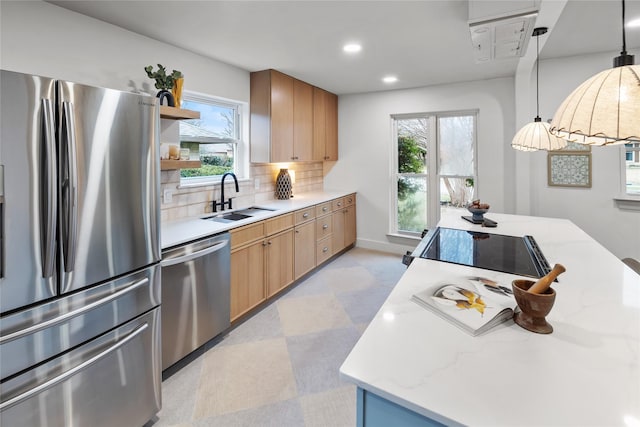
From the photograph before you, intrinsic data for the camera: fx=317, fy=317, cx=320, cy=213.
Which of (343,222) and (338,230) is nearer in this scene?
(338,230)

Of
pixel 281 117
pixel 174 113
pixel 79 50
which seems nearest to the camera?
pixel 79 50

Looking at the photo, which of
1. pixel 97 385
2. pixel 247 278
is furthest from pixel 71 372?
pixel 247 278

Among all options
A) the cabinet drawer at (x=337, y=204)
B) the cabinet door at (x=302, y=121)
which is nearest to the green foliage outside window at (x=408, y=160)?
the cabinet drawer at (x=337, y=204)

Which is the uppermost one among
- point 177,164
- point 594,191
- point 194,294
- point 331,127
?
point 331,127

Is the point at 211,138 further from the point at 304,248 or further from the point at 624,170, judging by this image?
the point at 624,170

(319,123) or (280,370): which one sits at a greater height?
(319,123)

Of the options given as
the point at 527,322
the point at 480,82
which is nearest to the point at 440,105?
the point at 480,82

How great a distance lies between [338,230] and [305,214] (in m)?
0.98

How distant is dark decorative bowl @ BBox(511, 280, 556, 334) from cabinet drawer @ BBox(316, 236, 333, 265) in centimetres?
297

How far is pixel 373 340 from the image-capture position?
94cm

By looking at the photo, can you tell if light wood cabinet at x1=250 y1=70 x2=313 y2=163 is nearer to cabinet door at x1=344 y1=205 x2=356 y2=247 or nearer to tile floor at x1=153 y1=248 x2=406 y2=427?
cabinet door at x1=344 y1=205 x2=356 y2=247

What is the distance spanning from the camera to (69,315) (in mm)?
1318

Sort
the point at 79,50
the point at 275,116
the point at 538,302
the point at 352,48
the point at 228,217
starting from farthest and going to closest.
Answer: the point at 275,116
the point at 228,217
the point at 352,48
the point at 79,50
the point at 538,302

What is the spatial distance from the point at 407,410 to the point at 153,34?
2943mm
